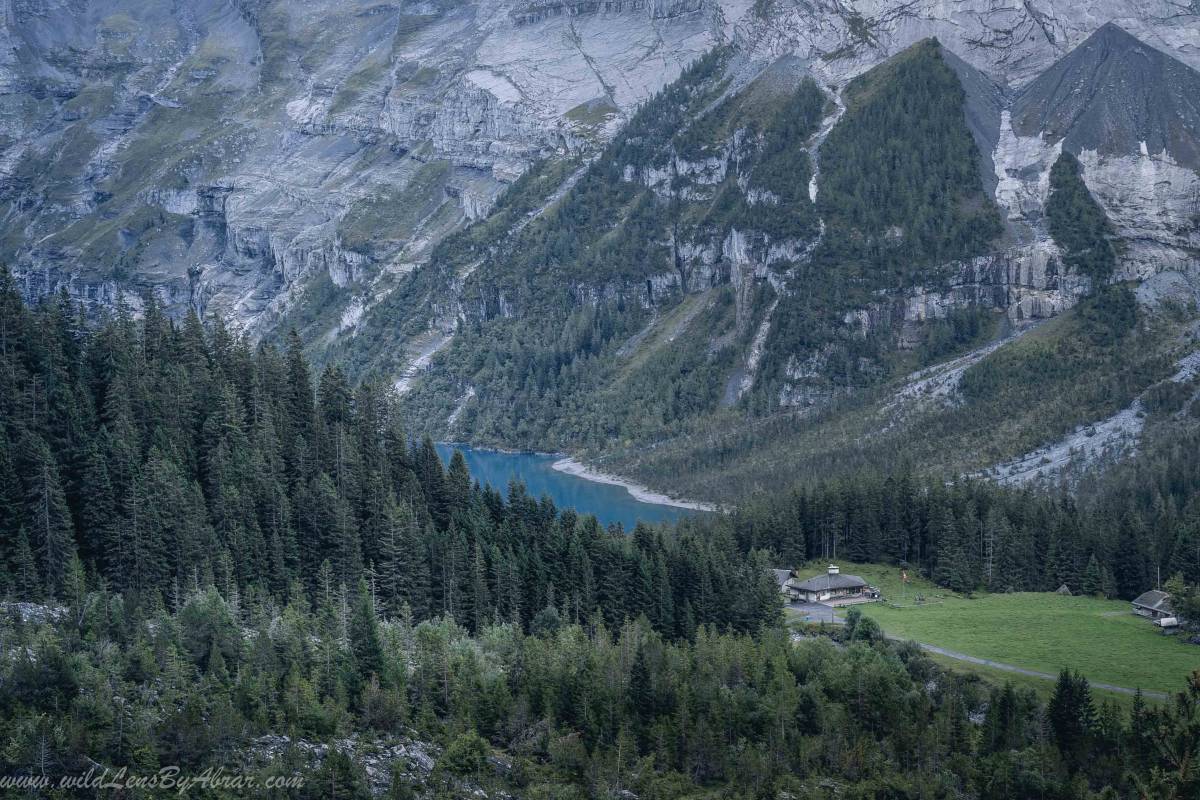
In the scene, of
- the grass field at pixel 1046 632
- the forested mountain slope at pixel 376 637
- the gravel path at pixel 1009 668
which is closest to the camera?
the forested mountain slope at pixel 376 637

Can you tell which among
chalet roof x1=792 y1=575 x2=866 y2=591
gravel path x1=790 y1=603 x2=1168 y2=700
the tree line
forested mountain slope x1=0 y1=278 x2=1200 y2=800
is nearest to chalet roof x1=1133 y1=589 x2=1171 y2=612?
forested mountain slope x1=0 y1=278 x2=1200 y2=800

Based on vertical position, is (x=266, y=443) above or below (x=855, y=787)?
above

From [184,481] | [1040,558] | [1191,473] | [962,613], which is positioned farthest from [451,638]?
[1191,473]

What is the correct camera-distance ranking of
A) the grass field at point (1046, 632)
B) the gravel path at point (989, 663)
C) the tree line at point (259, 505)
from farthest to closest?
the grass field at point (1046, 632), the gravel path at point (989, 663), the tree line at point (259, 505)

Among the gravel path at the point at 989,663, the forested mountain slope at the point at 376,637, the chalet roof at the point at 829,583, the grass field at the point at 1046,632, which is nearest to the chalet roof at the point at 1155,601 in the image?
the grass field at the point at 1046,632

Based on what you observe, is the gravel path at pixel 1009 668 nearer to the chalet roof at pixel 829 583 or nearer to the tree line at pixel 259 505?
the tree line at pixel 259 505

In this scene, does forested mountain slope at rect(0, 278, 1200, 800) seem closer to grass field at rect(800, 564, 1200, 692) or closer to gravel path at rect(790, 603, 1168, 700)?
gravel path at rect(790, 603, 1168, 700)

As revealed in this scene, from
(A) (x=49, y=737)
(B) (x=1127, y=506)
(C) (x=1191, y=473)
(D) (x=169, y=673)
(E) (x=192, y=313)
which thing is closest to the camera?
(A) (x=49, y=737)

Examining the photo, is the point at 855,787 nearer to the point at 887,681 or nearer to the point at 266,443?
the point at 887,681
